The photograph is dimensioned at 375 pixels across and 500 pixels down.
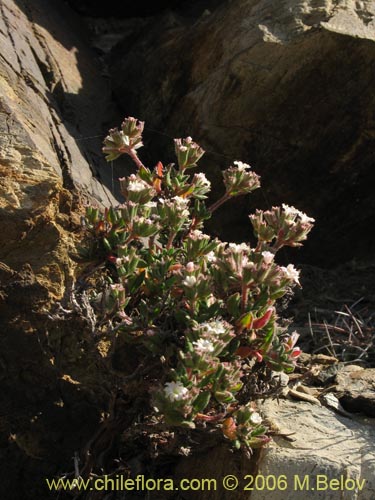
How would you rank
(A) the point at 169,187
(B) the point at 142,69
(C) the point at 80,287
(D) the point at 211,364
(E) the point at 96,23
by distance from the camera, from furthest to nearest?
(E) the point at 96,23
(B) the point at 142,69
(A) the point at 169,187
(C) the point at 80,287
(D) the point at 211,364

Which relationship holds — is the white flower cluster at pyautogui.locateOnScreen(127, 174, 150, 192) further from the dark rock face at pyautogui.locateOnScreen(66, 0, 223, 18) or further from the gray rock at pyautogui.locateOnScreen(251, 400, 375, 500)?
the dark rock face at pyautogui.locateOnScreen(66, 0, 223, 18)

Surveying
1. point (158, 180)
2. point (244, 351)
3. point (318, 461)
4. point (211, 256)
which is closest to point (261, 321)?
point (244, 351)

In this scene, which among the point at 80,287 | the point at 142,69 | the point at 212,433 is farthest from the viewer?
the point at 142,69

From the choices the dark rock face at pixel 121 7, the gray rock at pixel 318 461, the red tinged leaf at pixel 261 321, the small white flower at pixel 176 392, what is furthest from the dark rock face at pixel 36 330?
the dark rock face at pixel 121 7

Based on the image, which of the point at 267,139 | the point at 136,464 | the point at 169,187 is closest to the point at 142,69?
the point at 267,139

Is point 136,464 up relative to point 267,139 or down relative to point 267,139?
down

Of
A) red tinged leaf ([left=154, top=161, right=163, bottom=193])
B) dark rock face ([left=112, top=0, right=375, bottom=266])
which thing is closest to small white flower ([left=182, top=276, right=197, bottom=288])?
red tinged leaf ([left=154, top=161, right=163, bottom=193])

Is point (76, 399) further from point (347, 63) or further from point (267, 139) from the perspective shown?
point (347, 63)

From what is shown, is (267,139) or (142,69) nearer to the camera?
(267,139)
